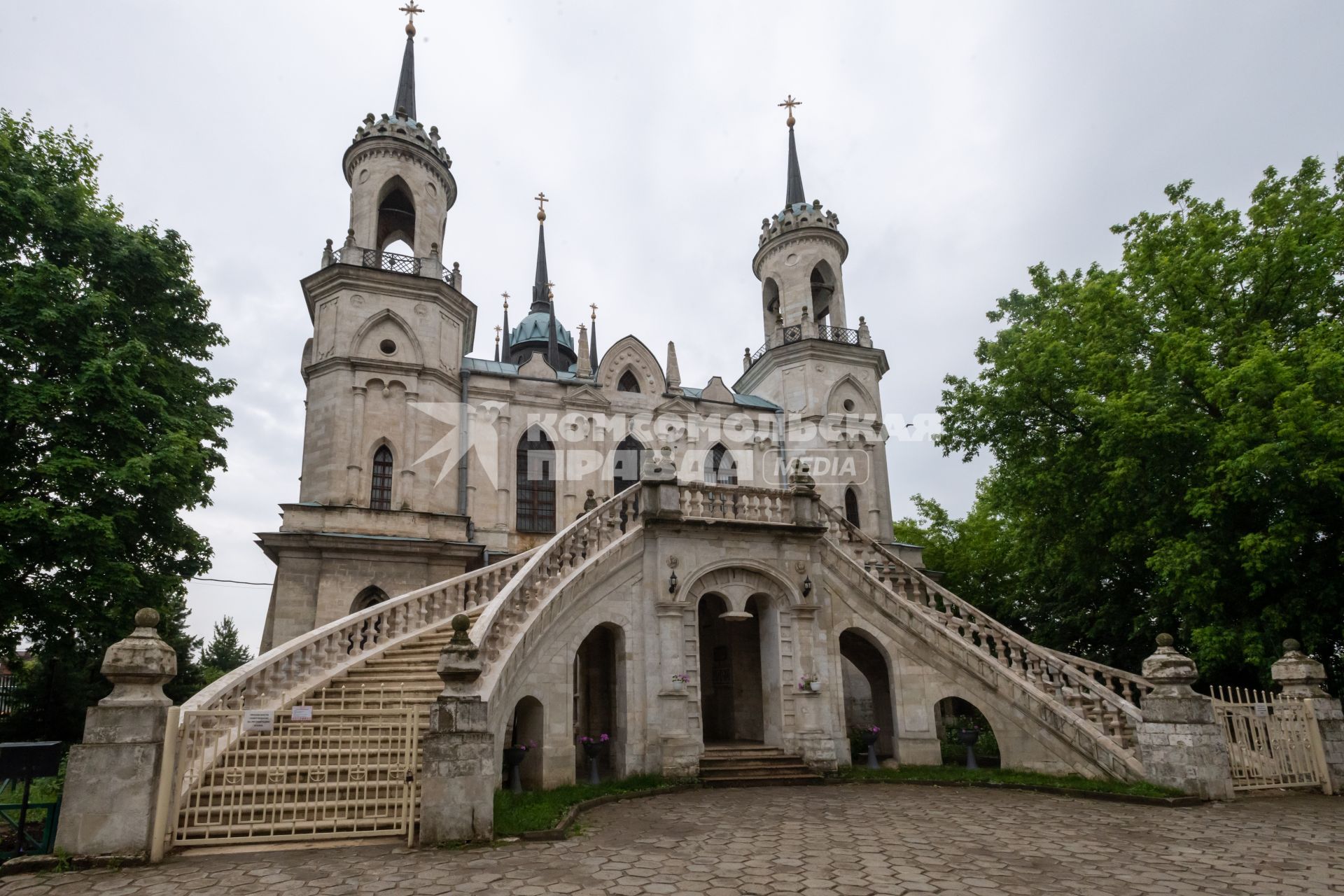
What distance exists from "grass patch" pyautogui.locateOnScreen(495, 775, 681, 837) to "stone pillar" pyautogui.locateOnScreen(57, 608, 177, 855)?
3.98 metres

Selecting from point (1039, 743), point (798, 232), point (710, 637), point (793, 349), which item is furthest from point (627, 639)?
point (798, 232)

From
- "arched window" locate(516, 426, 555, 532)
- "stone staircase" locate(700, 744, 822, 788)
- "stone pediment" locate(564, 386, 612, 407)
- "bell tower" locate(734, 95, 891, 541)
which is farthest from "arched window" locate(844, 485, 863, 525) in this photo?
"stone staircase" locate(700, 744, 822, 788)

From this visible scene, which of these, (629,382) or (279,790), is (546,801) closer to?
(279,790)

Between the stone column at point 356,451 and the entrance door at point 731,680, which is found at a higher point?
the stone column at point 356,451

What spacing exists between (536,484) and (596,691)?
8725 millimetres

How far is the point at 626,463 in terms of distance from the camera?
1041 inches

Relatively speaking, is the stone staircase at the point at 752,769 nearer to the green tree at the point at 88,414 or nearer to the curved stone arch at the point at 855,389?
the green tree at the point at 88,414

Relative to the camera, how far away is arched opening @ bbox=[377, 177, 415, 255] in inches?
1091

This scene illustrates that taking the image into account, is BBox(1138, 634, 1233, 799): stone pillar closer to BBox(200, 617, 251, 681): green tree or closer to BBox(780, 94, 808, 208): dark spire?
BBox(780, 94, 808, 208): dark spire

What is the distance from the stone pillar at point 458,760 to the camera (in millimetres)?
9336

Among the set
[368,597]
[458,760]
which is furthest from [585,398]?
[458,760]

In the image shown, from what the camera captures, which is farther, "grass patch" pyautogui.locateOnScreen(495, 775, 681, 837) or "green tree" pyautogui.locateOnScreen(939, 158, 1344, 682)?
"green tree" pyautogui.locateOnScreen(939, 158, 1344, 682)

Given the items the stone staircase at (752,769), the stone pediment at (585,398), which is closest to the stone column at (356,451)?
the stone pediment at (585,398)

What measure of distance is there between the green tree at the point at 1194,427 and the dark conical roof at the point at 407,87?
21286 millimetres
